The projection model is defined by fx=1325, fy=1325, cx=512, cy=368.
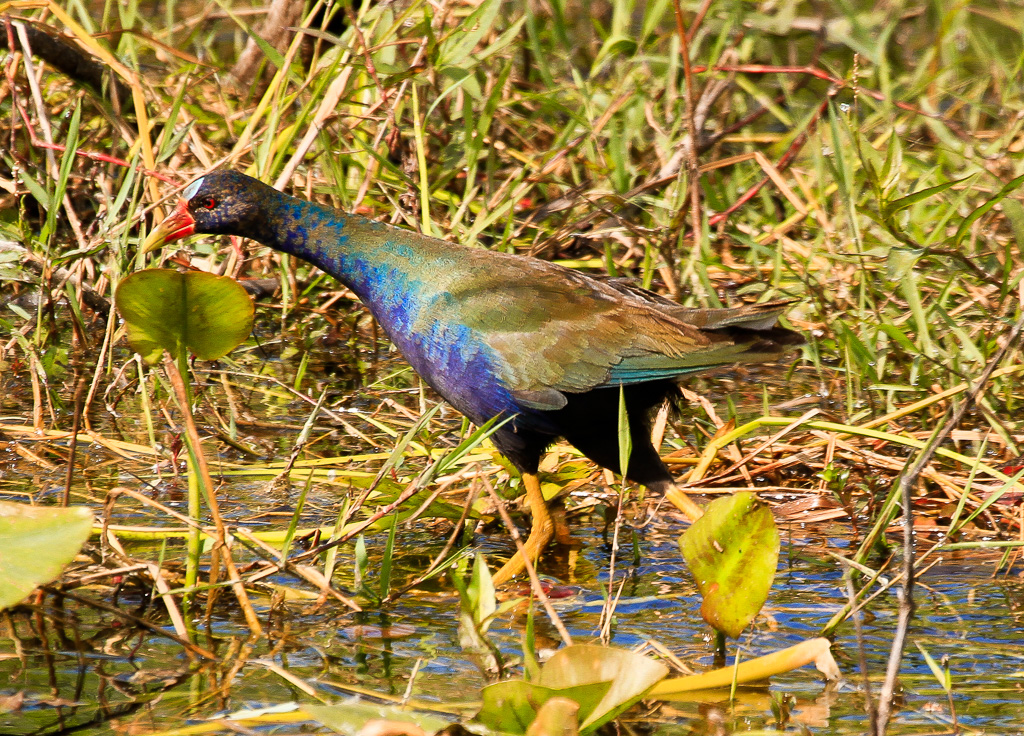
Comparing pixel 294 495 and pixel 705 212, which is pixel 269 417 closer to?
pixel 294 495

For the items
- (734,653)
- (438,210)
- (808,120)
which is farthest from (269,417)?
(808,120)

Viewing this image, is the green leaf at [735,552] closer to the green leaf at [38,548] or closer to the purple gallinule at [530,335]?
the purple gallinule at [530,335]

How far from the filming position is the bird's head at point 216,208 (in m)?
2.92

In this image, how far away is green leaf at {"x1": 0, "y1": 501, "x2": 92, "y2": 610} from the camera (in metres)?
1.90

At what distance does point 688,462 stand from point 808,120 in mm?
1401

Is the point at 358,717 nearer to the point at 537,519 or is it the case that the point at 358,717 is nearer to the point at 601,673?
the point at 601,673

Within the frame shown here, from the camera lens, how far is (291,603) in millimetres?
2414

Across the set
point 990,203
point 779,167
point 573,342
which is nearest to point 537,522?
point 573,342

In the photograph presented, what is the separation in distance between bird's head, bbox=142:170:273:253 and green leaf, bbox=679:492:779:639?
1316 millimetres

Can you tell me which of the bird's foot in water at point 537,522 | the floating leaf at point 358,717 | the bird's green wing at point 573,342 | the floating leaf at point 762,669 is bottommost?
the floating leaf at point 762,669

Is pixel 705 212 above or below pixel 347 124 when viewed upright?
below

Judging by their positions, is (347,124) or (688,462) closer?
(688,462)

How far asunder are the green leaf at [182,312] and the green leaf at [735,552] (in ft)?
2.76

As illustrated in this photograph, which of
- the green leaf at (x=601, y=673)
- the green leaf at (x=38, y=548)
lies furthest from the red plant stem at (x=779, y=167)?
the green leaf at (x=38, y=548)
